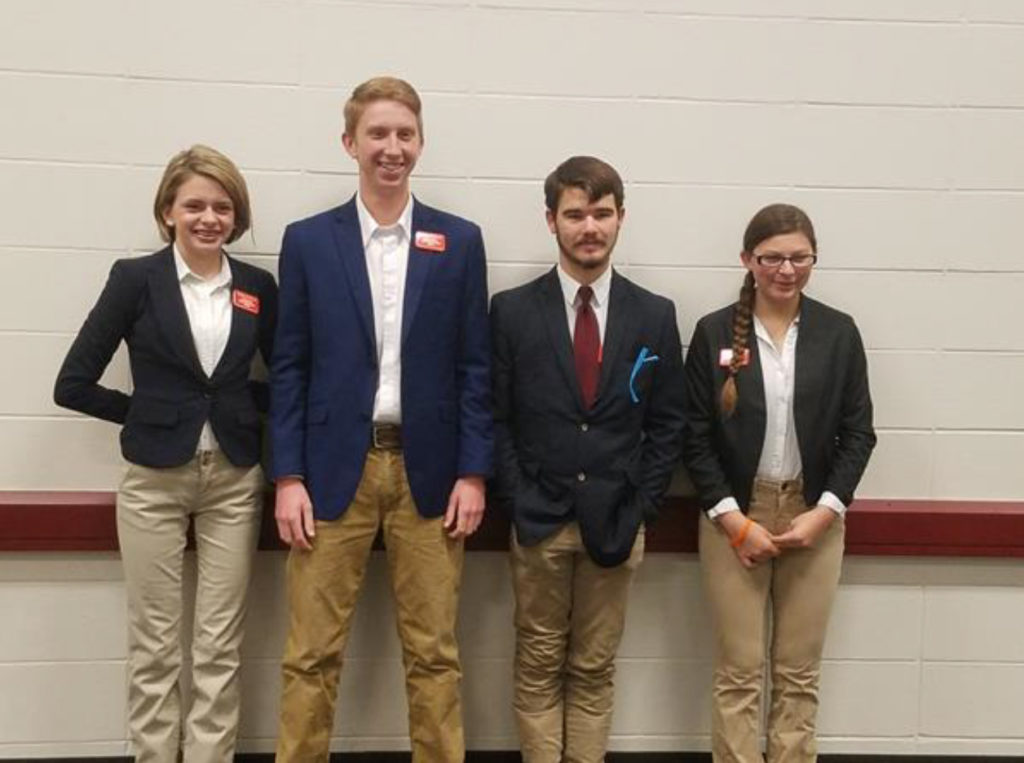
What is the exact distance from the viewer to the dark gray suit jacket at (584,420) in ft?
7.61

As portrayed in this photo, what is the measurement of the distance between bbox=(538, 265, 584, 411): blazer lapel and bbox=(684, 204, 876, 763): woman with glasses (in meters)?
0.32

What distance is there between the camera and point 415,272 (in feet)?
7.47

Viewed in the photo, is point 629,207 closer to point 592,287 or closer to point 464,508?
point 592,287

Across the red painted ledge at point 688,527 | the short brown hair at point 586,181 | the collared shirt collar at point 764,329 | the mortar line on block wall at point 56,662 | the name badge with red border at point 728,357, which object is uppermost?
the short brown hair at point 586,181

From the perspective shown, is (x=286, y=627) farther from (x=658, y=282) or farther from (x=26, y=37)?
(x=26, y=37)

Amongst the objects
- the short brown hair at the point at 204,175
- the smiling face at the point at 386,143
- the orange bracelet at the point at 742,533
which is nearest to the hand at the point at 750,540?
the orange bracelet at the point at 742,533

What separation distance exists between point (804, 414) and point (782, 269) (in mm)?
353

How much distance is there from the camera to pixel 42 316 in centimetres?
252

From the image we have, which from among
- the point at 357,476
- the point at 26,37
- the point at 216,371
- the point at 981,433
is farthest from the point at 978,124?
the point at 26,37

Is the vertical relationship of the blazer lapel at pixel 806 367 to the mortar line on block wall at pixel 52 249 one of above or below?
below

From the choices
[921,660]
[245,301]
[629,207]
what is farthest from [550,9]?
[921,660]

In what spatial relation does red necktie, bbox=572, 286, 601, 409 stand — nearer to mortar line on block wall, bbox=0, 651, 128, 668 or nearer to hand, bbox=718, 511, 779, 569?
hand, bbox=718, 511, 779, 569

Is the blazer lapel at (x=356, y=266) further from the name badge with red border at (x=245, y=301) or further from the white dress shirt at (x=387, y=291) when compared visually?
the name badge with red border at (x=245, y=301)

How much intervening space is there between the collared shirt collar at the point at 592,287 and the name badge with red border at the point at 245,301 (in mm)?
738
